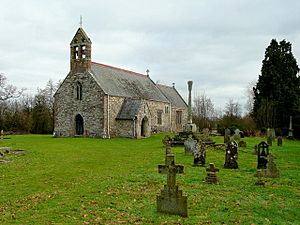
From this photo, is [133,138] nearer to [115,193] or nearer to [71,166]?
[71,166]

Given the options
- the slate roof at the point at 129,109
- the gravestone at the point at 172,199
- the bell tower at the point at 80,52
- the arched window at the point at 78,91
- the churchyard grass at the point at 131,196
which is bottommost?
the churchyard grass at the point at 131,196

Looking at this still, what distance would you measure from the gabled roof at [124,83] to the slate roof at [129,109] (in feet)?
4.48

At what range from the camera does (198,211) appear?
7.77 m

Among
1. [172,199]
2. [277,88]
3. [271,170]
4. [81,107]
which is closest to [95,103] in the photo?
[81,107]

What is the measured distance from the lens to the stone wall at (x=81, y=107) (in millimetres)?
37812

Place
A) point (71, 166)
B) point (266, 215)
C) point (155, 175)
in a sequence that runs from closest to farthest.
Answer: point (266, 215), point (155, 175), point (71, 166)

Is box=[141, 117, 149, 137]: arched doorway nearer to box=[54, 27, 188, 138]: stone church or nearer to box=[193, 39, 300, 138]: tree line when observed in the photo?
box=[54, 27, 188, 138]: stone church

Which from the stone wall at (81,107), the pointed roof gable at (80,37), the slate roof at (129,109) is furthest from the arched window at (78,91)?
the slate roof at (129,109)

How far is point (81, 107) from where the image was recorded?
39.3 metres

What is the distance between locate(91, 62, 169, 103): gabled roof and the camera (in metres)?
39.7

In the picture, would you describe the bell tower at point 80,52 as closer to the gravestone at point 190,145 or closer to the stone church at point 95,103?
the stone church at point 95,103

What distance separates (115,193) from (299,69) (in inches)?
1534

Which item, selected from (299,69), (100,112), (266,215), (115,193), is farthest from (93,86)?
(266,215)

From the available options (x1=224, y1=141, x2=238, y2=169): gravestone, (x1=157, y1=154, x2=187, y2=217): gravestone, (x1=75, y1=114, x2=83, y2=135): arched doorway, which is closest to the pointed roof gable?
(x1=75, y1=114, x2=83, y2=135): arched doorway
